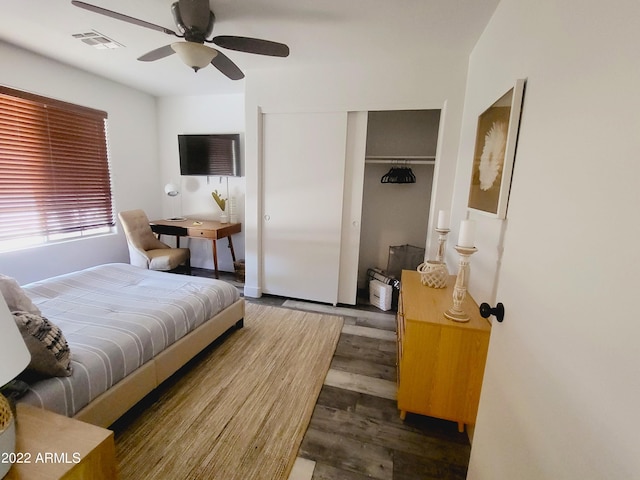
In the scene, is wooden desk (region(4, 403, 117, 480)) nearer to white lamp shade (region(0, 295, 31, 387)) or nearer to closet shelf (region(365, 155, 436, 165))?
white lamp shade (region(0, 295, 31, 387))

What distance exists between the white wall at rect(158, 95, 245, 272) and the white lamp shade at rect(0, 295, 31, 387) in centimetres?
350

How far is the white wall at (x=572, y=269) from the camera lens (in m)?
0.52

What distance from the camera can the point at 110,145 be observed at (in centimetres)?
364

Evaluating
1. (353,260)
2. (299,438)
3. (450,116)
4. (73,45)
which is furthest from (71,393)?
(450,116)

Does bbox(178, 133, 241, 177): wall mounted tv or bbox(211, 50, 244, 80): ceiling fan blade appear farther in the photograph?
bbox(178, 133, 241, 177): wall mounted tv

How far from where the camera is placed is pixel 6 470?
28.1 inches

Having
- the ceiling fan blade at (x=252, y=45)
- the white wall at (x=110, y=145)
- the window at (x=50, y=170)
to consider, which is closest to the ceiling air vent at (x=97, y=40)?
the white wall at (x=110, y=145)

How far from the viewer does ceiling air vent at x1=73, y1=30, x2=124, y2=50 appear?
93.0 inches

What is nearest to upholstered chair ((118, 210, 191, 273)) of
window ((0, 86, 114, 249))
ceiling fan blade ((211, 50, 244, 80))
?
window ((0, 86, 114, 249))

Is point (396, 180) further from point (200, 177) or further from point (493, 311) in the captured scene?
point (200, 177)

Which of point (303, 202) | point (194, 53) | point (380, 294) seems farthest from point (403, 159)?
point (194, 53)

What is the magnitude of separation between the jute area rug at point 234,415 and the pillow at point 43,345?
0.55 meters

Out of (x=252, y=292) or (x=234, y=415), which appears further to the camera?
(x=252, y=292)

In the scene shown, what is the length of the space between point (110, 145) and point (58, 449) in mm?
3924
